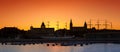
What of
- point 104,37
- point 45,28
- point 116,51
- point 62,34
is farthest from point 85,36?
point 116,51

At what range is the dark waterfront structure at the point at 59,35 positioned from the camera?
150 m

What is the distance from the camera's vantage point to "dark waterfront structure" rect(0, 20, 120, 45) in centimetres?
14950

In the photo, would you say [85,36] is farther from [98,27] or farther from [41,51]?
[41,51]

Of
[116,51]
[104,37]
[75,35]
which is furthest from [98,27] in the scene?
[116,51]

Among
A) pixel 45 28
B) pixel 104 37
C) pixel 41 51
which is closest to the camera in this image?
pixel 41 51

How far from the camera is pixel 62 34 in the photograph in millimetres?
177500

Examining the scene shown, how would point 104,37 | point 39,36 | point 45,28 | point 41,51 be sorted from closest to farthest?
point 41,51
point 104,37
point 39,36
point 45,28

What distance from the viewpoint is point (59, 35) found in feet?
575

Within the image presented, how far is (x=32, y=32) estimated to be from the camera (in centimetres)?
18062

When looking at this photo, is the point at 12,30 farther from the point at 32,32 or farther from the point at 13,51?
A: the point at 13,51

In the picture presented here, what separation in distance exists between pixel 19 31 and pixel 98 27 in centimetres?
1854

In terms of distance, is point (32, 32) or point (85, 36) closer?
point (85, 36)

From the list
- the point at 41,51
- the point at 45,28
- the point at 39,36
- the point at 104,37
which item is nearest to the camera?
the point at 41,51

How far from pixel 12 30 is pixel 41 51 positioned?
244ft
